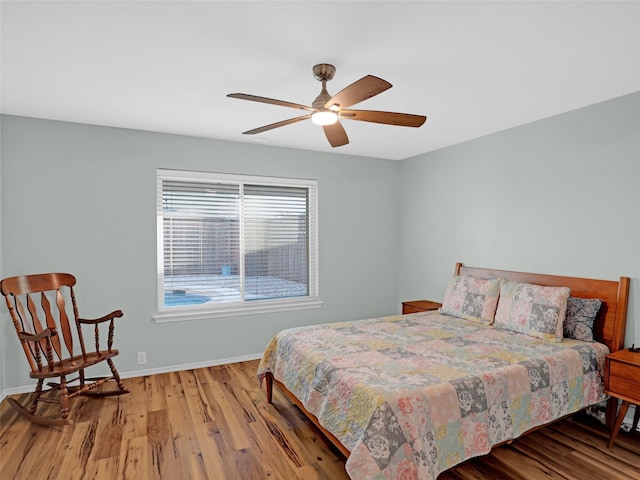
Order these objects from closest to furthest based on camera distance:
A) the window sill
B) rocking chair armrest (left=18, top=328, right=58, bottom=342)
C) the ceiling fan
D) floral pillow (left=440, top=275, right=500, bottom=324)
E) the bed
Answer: the bed
the ceiling fan
rocking chair armrest (left=18, top=328, right=58, bottom=342)
floral pillow (left=440, top=275, right=500, bottom=324)
the window sill

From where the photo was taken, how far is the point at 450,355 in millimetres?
2578

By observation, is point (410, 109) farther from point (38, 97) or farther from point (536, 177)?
point (38, 97)

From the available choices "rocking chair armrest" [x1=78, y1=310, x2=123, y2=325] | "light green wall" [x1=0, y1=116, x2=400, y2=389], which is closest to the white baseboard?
"light green wall" [x1=0, y1=116, x2=400, y2=389]

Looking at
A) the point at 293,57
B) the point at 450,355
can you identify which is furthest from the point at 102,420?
the point at 293,57

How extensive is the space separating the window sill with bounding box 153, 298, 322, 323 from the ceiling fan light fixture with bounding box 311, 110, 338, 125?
2.64 meters

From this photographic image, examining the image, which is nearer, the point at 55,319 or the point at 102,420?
the point at 102,420

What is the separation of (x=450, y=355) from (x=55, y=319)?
3441mm

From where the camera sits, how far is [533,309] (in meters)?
3.05

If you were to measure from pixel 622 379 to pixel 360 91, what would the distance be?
2543 mm

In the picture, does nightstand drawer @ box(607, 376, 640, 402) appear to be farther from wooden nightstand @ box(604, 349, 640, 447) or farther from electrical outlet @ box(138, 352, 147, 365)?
electrical outlet @ box(138, 352, 147, 365)

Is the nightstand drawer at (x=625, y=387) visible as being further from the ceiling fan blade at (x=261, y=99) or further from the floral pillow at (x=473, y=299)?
the ceiling fan blade at (x=261, y=99)

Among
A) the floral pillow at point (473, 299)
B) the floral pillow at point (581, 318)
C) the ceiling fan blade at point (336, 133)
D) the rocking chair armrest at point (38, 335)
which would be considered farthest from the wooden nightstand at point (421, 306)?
the rocking chair armrest at point (38, 335)

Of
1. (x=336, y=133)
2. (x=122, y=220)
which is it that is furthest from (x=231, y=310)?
(x=336, y=133)

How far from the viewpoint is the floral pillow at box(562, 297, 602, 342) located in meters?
2.87
